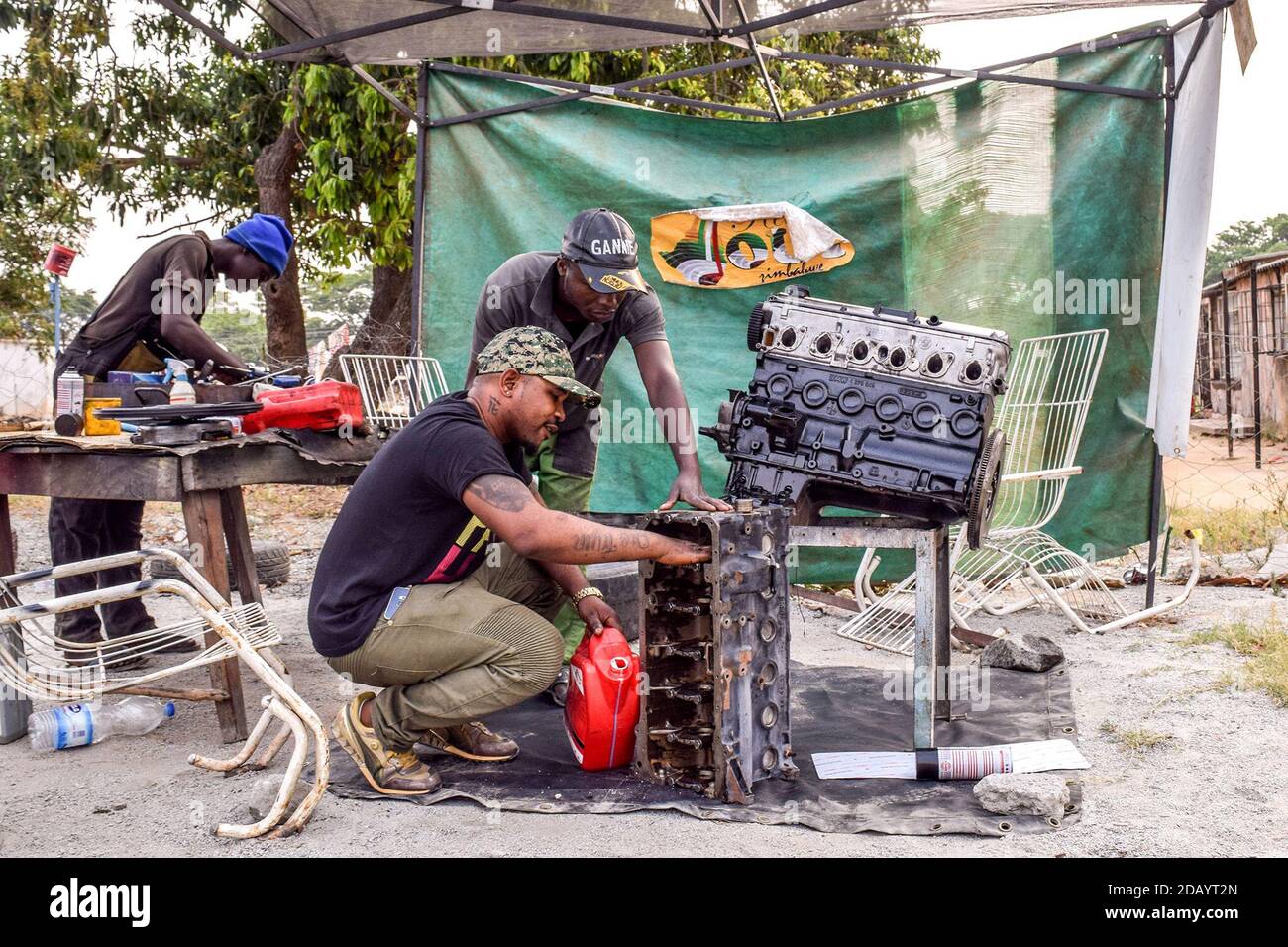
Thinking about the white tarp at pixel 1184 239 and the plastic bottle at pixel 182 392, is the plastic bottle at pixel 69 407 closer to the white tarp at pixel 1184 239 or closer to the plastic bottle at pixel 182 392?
the plastic bottle at pixel 182 392

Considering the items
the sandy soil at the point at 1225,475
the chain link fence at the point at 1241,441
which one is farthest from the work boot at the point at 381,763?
the sandy soil at the point at 1225,475

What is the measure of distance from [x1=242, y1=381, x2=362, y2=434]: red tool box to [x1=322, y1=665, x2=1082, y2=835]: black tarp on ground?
1.40 metres

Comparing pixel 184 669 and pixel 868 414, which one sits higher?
pixel 868 414

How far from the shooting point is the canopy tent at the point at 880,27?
5.42 meters

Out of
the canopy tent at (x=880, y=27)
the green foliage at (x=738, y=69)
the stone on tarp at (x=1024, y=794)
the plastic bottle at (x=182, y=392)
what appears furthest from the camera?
the green foliage at (x=738, y=69)

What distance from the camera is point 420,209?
6.72 metres

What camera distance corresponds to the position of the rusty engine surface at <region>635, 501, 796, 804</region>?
3422 millimetres

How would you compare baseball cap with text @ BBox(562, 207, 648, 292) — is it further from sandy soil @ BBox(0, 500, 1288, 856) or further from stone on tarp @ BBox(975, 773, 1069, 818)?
stone on tarp @ BBox(975, 773, 1069, 818)

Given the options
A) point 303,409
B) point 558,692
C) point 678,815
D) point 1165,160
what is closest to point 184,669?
point 678,815

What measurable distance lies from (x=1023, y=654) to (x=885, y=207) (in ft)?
9.07

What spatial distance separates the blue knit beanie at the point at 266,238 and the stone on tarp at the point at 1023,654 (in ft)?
12.8

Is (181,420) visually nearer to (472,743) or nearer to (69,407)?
(69,407)

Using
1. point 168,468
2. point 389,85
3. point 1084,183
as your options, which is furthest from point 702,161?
point 389,85

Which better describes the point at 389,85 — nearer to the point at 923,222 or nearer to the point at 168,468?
the point at 923,222
